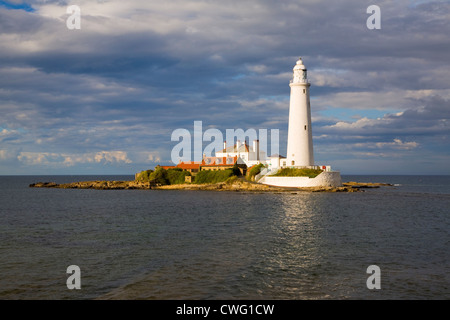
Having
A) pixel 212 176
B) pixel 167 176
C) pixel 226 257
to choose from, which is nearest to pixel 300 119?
pixel 212 176

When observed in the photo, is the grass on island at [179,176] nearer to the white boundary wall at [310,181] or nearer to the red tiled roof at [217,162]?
the red tiled roof at [217,162]

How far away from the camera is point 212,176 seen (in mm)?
80500

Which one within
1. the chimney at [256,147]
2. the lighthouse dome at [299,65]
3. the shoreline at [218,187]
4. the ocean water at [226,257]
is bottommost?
the ocean water at [226,257]

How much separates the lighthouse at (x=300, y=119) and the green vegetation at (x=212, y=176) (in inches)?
685

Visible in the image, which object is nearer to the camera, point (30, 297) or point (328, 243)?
point (30, 297)

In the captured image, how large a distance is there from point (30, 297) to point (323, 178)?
186ft

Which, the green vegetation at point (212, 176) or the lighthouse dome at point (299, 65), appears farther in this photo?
the green vegetation at point (212, 176)

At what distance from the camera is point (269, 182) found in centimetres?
6931

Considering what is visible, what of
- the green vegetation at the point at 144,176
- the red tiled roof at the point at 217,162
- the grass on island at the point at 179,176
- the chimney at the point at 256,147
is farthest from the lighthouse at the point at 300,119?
the green vegetation at the point at 144,176

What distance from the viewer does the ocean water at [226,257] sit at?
1362 centimetres

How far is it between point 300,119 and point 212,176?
81.6 feet

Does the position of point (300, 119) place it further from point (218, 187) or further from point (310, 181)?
point (218, 187)
